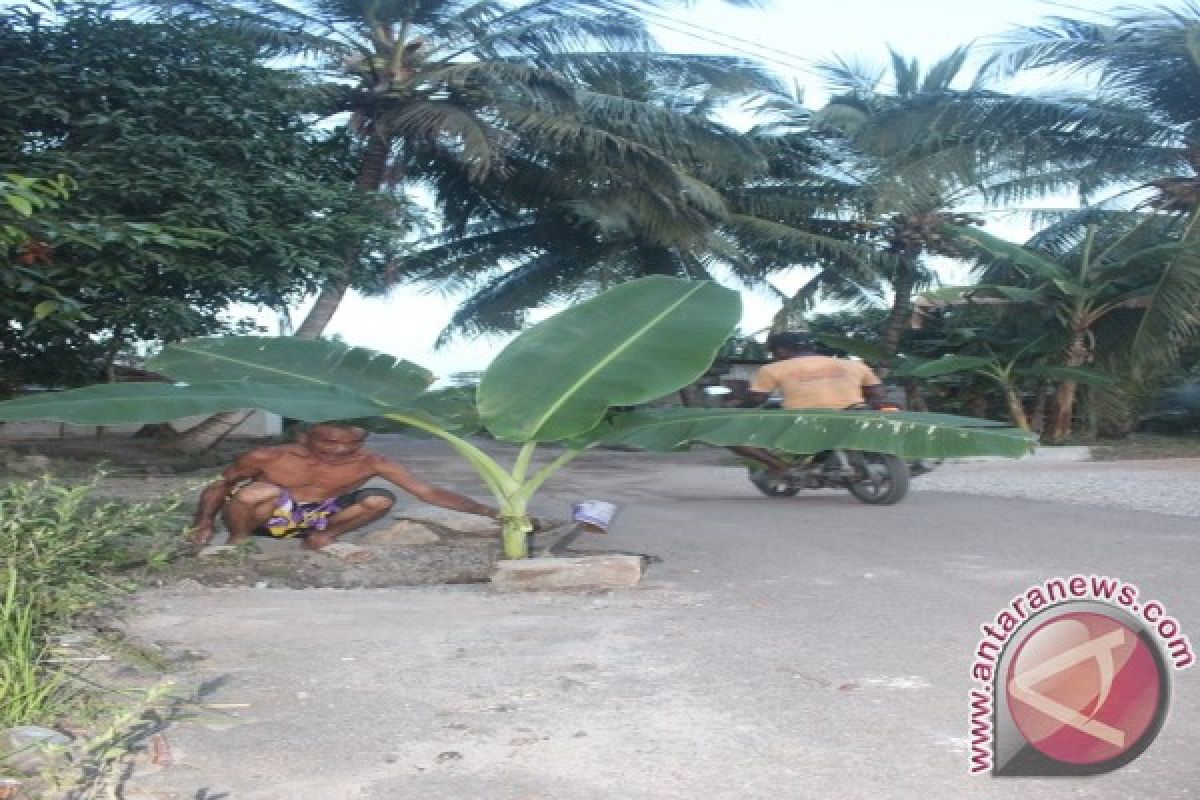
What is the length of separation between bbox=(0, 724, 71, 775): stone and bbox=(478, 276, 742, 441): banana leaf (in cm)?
287

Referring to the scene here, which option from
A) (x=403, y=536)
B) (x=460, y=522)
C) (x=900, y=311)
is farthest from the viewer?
(x=900, y=311)

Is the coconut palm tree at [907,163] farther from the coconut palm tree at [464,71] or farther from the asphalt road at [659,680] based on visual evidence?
the asphalt road at [659,680]

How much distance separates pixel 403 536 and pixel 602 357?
7.16 feet

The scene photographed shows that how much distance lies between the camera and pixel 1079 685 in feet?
11.6

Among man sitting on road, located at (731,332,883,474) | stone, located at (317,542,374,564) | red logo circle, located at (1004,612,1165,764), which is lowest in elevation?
stone, located at (317,542,374,564)

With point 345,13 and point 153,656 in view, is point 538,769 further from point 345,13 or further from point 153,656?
point 345,13

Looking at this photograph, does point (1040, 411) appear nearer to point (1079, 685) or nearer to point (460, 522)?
point (460, 522)

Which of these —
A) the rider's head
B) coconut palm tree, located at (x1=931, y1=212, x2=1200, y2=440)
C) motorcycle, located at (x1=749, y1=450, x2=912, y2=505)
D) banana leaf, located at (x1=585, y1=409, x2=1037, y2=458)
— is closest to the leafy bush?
banana leaf, located at (x1=585, y1=409, x2=1037, y2=458)

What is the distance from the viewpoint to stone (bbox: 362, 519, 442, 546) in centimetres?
802

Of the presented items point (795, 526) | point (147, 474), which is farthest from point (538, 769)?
point (147, 474)

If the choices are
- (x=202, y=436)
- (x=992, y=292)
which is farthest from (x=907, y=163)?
(x=202, y=436)

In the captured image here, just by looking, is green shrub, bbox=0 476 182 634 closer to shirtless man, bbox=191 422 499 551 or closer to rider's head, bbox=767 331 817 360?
shirtless man, bbox=191 422 499 551

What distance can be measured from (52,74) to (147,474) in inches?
178

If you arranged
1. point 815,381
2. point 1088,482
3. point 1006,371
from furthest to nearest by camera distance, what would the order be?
point 1006,371
point 1088,482
point 815,381
